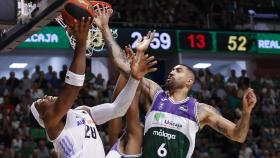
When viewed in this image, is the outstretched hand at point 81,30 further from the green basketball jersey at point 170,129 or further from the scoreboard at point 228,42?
the scoreboard at point 228,42

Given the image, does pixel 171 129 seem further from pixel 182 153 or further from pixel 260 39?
pixel 260 39

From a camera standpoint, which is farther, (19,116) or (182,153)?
(19,116)

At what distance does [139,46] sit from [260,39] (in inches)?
584

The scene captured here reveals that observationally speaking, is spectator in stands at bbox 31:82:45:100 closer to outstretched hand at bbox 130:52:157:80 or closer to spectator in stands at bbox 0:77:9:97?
spectator in stands at bbox 0:77:9:97

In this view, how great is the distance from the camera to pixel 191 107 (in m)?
5.96

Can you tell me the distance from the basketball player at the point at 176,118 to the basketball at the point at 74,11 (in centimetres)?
96

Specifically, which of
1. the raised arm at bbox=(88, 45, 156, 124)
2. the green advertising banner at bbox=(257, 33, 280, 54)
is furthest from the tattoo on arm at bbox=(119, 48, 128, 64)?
the green advertising banner at bbox=(257, 33, 280, 54)

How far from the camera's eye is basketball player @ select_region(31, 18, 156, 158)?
4.12m

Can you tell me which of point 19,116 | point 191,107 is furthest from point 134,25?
point 191,107

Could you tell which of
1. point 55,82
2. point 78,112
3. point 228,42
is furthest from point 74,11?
point 228,42

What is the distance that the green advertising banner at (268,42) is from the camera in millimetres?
18812

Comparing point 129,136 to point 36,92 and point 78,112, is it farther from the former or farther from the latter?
point 36,92

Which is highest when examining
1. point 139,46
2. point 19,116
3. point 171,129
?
point 139,46

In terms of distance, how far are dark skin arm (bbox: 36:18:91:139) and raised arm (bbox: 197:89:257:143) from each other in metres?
1.88
